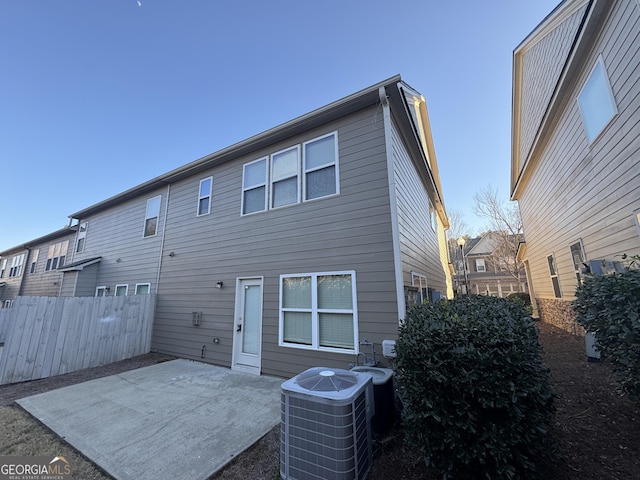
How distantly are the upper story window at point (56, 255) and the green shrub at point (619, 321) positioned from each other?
19.5 metres

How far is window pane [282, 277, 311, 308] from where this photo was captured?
17.5 ft

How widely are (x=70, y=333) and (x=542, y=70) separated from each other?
→ 15.3 m

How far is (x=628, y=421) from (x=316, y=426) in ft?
10.5

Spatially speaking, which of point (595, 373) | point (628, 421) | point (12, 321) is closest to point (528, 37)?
point (595, 373)

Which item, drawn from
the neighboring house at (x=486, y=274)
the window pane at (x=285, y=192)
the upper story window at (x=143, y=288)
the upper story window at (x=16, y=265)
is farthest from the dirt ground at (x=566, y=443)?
the neighboring house at (x=486, y=274)

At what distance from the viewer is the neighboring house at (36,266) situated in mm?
13742

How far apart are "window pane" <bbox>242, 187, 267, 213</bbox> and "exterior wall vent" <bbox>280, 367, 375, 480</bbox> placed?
15.6ft

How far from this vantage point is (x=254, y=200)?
6691 mm

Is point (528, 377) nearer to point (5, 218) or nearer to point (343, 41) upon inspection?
point (343, 41)

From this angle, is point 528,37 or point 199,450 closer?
point 199,450

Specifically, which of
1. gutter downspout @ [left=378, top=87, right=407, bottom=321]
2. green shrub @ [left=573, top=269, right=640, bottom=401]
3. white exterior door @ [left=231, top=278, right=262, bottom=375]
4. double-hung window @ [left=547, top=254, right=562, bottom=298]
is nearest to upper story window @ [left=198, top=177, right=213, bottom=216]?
white exterior door @ [left=231, top=278, right=262, bottom=375]

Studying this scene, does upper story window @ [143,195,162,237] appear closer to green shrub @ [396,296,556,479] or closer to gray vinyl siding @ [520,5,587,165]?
green shrub @ [396,296,556,479]

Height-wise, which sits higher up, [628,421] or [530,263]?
[530,263]

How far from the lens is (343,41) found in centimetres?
735
